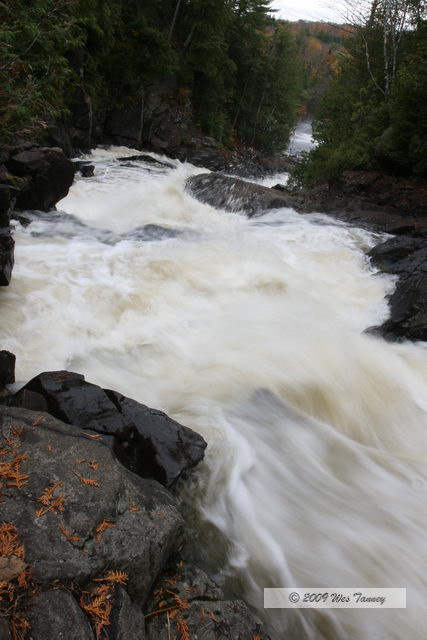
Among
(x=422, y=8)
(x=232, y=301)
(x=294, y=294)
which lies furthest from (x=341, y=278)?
(x=422, y=8)

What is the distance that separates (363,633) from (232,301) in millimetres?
5280

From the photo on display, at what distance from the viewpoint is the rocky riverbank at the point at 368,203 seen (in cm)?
932

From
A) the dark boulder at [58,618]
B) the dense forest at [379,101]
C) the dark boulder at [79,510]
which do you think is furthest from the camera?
the dense forest at [379,101]

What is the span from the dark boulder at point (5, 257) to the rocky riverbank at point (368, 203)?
6586mm

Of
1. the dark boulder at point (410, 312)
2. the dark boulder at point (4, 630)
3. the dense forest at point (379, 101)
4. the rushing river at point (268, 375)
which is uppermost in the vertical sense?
the dense forest at point (379, 101)

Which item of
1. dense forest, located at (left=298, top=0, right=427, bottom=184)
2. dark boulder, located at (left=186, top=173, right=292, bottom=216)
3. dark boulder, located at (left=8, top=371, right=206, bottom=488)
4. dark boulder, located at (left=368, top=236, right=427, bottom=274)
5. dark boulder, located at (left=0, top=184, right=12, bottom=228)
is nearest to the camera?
dark boulder, located at (left=8, top=371, right=206, bottom=488)

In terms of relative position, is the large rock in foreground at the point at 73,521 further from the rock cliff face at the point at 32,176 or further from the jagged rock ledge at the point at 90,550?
the rock cliff face at the point at 32,176

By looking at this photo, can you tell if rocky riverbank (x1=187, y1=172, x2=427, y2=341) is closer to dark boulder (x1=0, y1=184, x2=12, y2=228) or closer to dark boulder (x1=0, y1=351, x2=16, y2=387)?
dark boulder (x1=0, y1=351, x2=16, y2=387)

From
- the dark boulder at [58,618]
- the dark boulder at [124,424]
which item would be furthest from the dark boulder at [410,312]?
the dark boulder at [58,618]

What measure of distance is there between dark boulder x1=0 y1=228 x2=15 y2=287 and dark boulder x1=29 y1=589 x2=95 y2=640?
470 centimetres

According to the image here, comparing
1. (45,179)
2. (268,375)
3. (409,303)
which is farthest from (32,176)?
(409,303)

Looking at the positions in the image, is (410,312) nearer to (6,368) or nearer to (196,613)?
(196,613)

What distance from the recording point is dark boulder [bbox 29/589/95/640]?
5.67 feet

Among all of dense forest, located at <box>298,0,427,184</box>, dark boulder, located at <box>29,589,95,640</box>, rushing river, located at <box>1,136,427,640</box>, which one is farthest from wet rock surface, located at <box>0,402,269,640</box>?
dense forest, located at <box>298,0,427,184</box>
